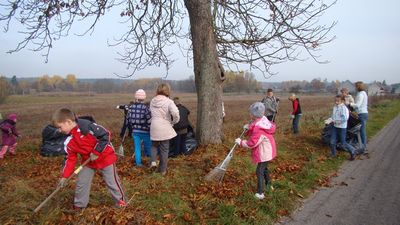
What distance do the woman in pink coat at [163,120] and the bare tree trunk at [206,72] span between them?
98.7 inches

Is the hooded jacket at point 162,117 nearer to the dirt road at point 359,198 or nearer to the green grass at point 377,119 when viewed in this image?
the dirt road at point 359,198

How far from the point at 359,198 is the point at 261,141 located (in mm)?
2014

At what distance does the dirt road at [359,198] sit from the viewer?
17.4ft

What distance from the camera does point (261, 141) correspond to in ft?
19.6

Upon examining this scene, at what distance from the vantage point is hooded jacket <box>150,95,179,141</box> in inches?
276

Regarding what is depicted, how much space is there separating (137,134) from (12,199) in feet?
10.0

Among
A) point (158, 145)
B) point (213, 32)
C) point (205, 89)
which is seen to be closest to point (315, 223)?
point (158, 145)

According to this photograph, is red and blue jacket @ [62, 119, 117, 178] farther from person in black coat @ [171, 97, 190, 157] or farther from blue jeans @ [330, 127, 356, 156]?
blue jeans @ [330, 127, 356, 156]

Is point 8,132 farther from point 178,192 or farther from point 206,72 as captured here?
point 178,192

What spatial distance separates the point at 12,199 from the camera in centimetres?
545

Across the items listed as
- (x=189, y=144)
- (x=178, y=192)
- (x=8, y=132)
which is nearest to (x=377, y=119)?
(x=189, y=144)

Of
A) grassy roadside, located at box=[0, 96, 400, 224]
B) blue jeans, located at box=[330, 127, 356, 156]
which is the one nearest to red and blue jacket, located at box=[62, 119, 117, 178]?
grassy roadside, located at box=[0, 96, 400, 224]

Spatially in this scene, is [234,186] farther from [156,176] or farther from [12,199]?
[12,199]

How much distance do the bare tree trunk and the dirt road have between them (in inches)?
135
